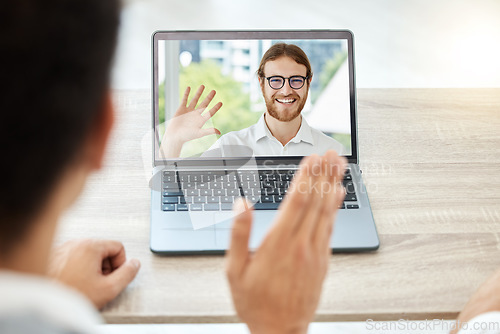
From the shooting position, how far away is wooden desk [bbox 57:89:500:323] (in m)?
0.79

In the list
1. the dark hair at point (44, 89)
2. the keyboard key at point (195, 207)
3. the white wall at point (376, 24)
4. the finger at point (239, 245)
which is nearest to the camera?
the dark hair at point (44, 89)

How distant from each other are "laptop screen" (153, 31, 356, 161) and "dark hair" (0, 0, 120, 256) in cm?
62

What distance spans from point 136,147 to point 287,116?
305 millimetres

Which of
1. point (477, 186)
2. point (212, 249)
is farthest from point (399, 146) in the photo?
point (212, 249)

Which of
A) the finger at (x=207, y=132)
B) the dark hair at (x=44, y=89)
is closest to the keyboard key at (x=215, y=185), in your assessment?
the finger at (x=207, y=132)

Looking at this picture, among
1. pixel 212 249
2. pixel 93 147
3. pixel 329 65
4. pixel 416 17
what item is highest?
pixel 416 17

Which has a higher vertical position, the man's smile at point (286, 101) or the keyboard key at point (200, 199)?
the man's smile at point (286, 101)

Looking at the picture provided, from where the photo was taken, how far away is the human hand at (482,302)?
752mm

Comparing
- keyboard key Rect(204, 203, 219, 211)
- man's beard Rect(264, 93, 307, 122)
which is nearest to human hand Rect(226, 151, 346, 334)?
keyboard key Rect(204, 203, 219, 211)

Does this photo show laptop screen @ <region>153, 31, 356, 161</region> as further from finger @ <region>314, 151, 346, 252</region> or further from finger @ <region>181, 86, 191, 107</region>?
finger @ <region>314, 151, 346, 252</region>

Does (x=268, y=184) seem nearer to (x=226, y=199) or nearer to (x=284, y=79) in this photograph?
(x=226, y=199)

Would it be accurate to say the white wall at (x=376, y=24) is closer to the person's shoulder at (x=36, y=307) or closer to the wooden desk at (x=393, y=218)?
the wooden desk at (x=393, y=218)

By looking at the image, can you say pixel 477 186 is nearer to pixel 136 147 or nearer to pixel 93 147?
pixel 136 147

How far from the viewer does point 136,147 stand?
1.10m
